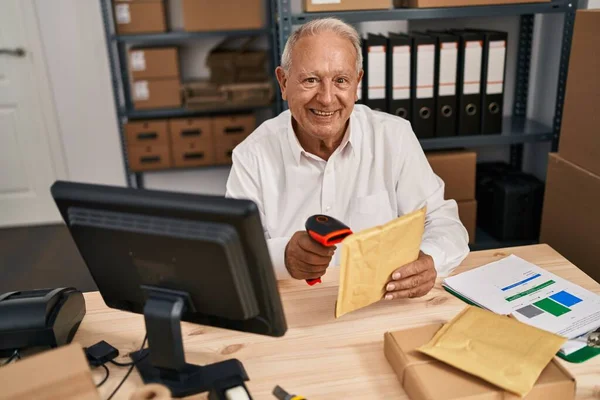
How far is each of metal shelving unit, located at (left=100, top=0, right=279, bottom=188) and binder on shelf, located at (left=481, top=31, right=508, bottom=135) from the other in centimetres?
117

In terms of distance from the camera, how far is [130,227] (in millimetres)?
822

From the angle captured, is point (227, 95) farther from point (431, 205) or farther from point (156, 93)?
point (431, 205)

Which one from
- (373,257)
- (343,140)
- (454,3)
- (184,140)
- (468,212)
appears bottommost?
(468,212)

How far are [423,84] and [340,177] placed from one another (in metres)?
0.98

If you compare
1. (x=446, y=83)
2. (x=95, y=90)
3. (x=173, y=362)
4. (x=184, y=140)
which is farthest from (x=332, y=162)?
(x=95, y=90)

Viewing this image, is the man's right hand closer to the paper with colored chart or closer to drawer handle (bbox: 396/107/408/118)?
the paper with colored chart

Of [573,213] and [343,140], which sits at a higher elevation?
[343,140]

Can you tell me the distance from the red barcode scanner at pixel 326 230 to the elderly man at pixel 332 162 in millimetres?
473

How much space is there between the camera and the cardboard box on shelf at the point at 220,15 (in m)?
2.79

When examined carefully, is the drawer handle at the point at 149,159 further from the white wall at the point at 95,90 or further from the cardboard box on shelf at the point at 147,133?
the white wall at the point at 95,90

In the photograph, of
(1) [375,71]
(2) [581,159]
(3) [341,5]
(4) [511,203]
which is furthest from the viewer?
(4) [511,203]

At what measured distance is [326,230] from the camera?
97 cm

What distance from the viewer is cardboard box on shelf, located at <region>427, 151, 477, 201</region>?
2.42 metres

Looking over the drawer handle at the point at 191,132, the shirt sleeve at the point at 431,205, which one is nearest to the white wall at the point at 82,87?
the drawer handle at the point at 191,132
